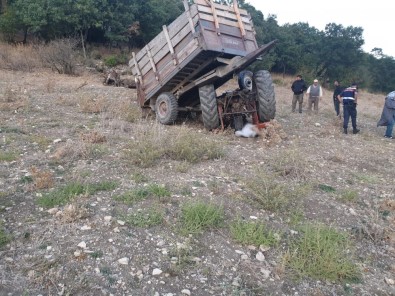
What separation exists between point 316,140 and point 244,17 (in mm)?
3225

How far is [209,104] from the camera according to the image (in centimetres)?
768

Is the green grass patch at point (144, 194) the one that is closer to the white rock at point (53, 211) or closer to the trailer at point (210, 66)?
the white rock at point (53, 211)

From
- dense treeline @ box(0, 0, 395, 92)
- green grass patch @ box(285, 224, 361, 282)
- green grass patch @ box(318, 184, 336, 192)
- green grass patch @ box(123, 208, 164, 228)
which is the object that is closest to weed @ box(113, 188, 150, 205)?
green grass patch @ box(123, 208, 164, 228)

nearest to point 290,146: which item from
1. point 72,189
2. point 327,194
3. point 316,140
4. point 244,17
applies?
point 316,140

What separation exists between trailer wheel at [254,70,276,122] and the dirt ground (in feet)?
2.07

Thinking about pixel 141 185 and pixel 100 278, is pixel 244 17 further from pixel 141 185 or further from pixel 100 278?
pixel 100 278

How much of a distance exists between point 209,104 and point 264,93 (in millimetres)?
1210

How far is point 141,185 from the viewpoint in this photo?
473 cm

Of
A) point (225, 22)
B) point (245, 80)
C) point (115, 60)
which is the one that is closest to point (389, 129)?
point (245, 80)

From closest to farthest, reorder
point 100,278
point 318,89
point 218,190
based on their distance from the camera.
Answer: point 100,278 → point 218,190 → point 318,89

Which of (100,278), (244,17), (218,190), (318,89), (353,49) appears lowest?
(100,278)

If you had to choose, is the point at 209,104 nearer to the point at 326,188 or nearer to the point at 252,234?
the point at 326,188

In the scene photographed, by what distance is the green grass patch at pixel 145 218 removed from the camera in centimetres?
383

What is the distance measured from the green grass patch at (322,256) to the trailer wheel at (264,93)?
→ 4.32 meters
